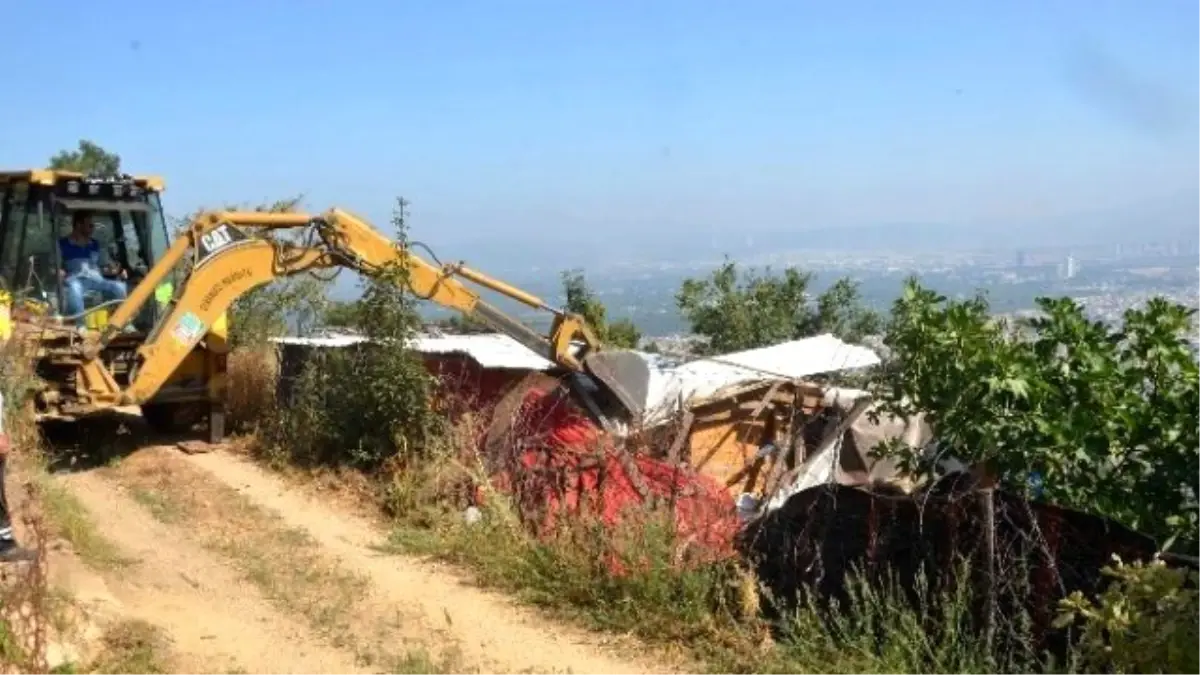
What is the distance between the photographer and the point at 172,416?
13.1 m

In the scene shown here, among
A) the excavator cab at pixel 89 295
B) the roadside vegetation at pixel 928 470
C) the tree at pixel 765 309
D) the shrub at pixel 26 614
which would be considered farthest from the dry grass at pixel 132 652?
the tree at pixel 765 309

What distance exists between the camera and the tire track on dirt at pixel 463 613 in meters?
7.21

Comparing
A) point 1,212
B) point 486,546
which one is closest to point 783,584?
point 486,546

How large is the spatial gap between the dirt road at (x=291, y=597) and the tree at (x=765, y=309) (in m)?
8.19

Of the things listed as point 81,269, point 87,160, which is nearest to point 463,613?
point 81,269

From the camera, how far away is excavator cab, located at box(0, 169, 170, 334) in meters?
12.1

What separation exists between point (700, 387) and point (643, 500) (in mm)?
2959

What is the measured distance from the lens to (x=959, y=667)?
6309 millimetres

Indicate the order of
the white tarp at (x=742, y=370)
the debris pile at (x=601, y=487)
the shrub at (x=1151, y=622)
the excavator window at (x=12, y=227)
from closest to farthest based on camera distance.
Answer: the shrub at (x=1151, y=622) → the debris pile at (x=601, y=487) → the white tarp at (x=742, y=370) → the excavator window at (x=12, y=227)

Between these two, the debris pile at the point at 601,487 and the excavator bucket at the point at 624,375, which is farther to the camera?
the excavator bucket at the point at 624,375

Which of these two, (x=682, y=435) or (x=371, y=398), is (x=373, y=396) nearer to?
(x=371, y=398)

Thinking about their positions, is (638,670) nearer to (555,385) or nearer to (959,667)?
(959,667)

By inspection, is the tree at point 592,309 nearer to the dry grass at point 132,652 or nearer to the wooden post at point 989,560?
the dry grass at point 132,652

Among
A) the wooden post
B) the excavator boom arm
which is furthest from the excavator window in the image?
the wooden post
